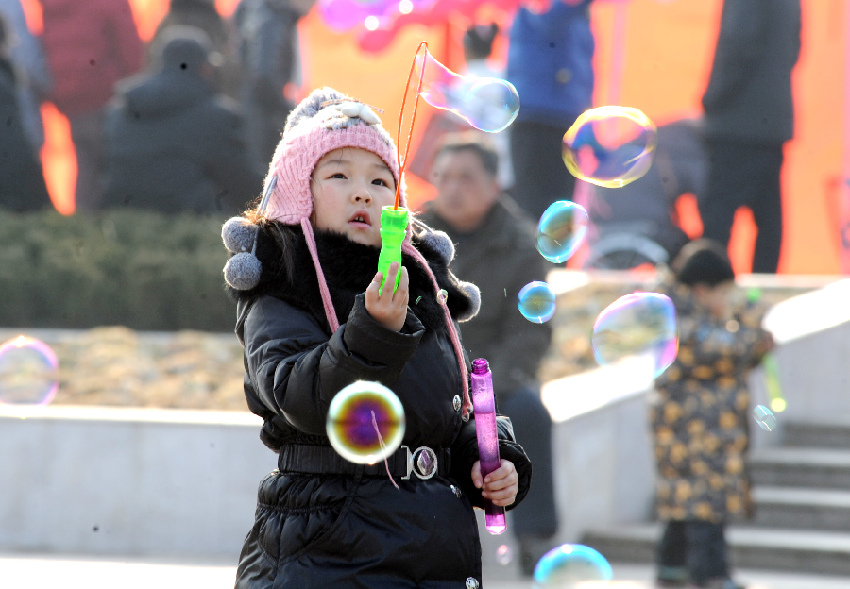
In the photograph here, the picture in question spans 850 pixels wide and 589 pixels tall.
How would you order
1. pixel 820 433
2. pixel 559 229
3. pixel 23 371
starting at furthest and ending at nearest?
pixel 820 433 → pixel 23 371 → pixel 559 229

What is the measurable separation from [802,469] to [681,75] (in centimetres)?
386

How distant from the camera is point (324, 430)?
7.32 ft

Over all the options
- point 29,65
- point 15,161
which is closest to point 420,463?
point 15,161

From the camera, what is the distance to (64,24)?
35.0 feet

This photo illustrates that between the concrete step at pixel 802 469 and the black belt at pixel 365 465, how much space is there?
493cm

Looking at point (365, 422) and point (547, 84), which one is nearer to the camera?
point (365, 422)

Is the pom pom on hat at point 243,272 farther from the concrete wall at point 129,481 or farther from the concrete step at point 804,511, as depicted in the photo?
the concrete step at point 804,511

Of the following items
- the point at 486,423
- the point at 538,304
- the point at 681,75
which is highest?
the point at 681,75

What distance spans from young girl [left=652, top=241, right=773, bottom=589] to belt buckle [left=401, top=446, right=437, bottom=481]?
10.6ft

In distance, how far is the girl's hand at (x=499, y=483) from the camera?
238cm

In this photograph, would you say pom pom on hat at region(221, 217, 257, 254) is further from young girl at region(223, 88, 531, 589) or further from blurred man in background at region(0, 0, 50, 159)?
blurred man in background at region(0, 0, 50, 159)

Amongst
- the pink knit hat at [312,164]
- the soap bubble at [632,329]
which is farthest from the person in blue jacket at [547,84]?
the pink knit hat at [312,164]

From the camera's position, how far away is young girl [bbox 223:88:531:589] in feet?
7.19

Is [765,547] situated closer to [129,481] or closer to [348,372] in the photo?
[129,481]
